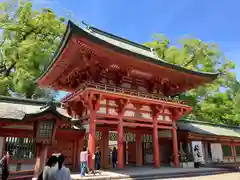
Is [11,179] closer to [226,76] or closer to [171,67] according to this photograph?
[171,67]

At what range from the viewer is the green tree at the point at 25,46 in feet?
76.2

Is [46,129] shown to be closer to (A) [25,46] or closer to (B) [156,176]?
(B) [156,176]

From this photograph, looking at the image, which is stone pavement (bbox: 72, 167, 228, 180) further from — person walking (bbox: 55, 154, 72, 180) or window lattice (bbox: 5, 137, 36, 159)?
person walking (bbox: 55, 154, 72, 180)

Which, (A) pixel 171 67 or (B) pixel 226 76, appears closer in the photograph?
(A) pixel 171 67

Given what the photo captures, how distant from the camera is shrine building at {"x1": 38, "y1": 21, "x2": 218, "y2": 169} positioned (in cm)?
1234

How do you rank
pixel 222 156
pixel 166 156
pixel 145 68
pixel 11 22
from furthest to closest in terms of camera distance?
pixel 11 22
pixel 222 156
pixel 166 156
pixel 145 68

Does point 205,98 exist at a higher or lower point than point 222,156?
higher

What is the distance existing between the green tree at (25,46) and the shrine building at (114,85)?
6.98m

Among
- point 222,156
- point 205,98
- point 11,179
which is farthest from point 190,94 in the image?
point 11,179

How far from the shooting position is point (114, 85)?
50.4ft

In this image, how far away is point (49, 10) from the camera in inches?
1109

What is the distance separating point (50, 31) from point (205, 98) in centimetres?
2518

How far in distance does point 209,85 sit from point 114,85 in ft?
69.2

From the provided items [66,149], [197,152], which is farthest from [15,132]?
[197,152]
